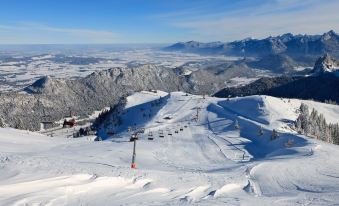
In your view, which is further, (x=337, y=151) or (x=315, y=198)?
(x=337, y=151)

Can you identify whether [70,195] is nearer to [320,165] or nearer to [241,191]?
[241,191]

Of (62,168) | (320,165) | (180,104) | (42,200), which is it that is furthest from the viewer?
(180,104)

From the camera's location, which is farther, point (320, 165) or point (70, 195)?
point (320, 165)

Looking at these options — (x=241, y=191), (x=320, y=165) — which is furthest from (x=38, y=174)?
(x=320, y=165)

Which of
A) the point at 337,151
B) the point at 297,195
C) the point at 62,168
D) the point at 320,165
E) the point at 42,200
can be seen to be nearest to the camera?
the point at 42,200

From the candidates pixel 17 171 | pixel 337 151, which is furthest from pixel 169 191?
pixel 337 151

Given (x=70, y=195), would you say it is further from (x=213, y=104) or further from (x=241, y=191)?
(x=213, y=104)

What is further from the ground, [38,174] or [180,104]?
[38,174]

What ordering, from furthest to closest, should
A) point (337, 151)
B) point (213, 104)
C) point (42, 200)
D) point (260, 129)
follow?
point (213, 104)
point (260, 129)
point (337, 151)
point (42, 200)

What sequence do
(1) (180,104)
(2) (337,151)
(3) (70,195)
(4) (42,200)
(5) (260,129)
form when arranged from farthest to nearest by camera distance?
(1) (180,104) → (5) (260,129) → (2) (337,151) → (3) (70,195) → (4) (42,200)
